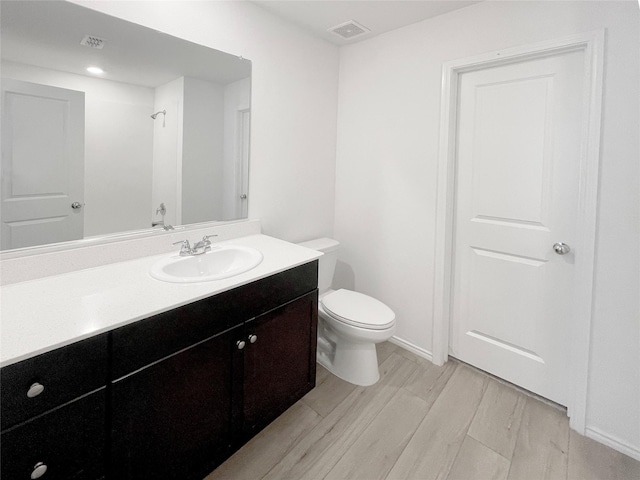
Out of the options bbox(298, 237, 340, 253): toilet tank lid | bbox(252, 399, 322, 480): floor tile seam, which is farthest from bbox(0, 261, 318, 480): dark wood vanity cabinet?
bbox(298, 237, 340, 253): toilet tank lid

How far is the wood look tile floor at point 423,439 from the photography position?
4.81 ft

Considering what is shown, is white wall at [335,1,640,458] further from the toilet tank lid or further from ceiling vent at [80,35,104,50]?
ceiling vent at [80,35,104,50]

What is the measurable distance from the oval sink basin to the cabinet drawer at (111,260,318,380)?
0.11 m

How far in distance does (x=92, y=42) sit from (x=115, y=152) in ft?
1.49

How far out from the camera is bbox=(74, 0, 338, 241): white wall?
1.74 meters

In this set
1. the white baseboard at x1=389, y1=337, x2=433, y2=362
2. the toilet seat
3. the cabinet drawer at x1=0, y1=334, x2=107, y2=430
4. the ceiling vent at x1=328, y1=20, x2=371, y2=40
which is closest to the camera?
the cabinet drawer at x1=0, y1=334, x2=107, y2=430

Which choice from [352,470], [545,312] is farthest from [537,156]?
[352,470]

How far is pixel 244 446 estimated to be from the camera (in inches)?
62.4

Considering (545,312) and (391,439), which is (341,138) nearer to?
(545,312)

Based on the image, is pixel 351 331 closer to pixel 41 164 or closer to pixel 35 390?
pixel 35 390

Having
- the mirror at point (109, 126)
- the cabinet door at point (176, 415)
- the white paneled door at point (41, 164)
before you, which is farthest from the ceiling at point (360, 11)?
the cabinet door at point (176, 415)

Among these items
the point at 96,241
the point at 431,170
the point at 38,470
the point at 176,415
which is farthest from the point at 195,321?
the point at 431,170

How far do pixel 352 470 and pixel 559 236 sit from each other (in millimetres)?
1553

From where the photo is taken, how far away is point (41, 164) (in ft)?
Answer: 4.34
